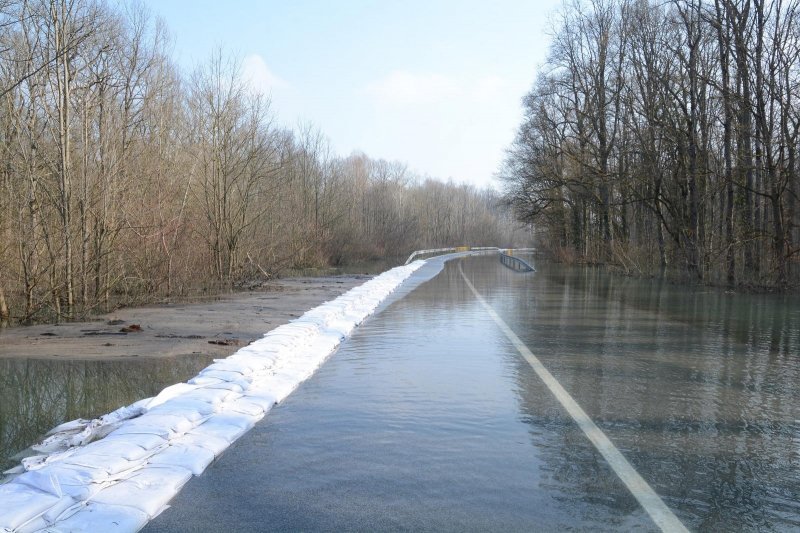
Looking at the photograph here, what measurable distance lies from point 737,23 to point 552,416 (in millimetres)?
25408

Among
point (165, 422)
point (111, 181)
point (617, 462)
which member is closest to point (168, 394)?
point (165, 422)

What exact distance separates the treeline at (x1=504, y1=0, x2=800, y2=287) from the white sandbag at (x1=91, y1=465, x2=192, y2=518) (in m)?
23.5

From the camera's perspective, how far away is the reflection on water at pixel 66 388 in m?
6.89

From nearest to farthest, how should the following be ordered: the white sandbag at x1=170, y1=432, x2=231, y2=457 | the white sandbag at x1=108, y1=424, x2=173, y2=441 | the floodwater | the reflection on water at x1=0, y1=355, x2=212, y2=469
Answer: the floodwater, the white sandbag at x1=170, y1=432, x2=231, y2=457, the white sandbag at x1=108, y1=424, x2=173, y2=441, the reflection on water at x1=0, y1=355, x2=212, y2=469

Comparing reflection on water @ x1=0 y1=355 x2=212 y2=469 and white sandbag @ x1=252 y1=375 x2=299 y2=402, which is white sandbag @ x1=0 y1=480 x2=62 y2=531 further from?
white sandbag @ x1=252 y1=375 x2=299 y2=402

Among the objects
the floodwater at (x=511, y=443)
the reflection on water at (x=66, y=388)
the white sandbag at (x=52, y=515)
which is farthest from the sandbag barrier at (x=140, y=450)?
the reflection on water at (x=66, y=388)

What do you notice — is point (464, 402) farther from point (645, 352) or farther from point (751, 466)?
point (645, 352)

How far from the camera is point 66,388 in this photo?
28.7 ft

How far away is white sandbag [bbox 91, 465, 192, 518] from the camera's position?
4.56m

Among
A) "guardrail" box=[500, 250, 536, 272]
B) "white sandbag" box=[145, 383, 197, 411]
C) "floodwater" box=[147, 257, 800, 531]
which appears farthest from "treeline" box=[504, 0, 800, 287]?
"white sandbag" box=[145, 383, 197, 411]

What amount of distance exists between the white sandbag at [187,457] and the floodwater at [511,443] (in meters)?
0.11

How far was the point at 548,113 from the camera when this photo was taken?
56.8 metres

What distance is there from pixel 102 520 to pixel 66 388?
508 cm

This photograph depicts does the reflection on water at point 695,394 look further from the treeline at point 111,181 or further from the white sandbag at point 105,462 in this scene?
the treeline at point 111,181
